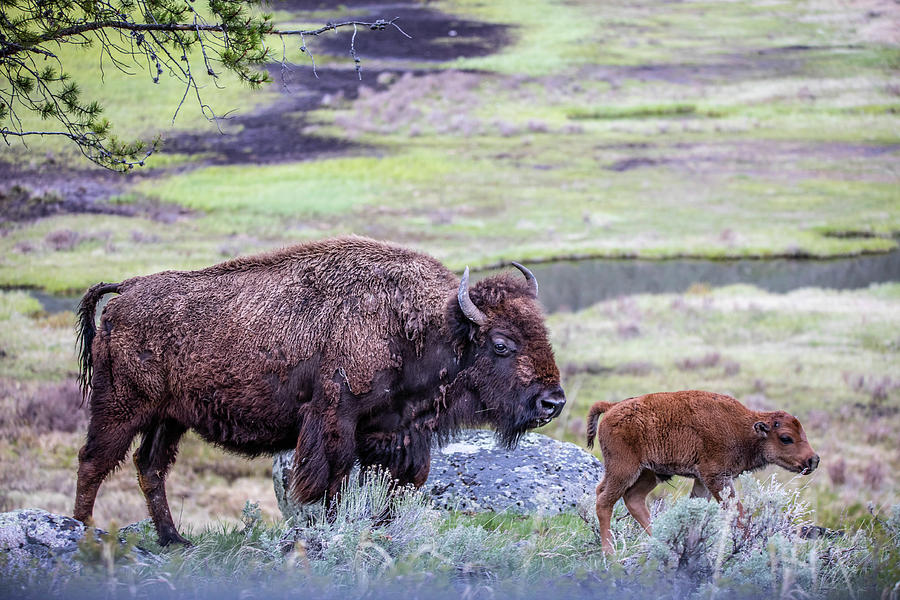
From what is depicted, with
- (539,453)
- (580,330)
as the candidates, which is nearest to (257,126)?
(580,330)

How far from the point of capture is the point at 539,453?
8398 mm

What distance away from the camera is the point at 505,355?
20.4 ft

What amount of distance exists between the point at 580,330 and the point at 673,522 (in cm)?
909

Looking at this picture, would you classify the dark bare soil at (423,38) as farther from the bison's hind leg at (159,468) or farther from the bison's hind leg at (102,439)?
the bison's hind leg at (102,439)

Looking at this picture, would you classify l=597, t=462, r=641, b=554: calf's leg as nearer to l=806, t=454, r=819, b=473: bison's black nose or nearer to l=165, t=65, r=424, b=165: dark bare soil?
l=806, t=454, r=819, b=473: bison's black nose

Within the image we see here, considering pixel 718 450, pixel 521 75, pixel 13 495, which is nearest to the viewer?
pixel 718 450

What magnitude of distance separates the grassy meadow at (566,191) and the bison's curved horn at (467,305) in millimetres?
6469

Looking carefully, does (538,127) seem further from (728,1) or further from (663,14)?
(728,1)

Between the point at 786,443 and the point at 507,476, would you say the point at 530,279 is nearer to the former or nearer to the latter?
the point at 786,443

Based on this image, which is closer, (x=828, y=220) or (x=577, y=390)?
(x=577, y=390)

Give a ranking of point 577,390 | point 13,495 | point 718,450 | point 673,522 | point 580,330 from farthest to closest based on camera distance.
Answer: point 580,330, point 577,390, point 13,495, point 718,450, point 673,522

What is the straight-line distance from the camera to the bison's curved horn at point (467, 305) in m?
6.05

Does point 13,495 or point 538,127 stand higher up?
point 538,127

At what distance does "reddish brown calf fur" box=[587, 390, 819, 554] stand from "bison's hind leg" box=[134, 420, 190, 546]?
326cm
